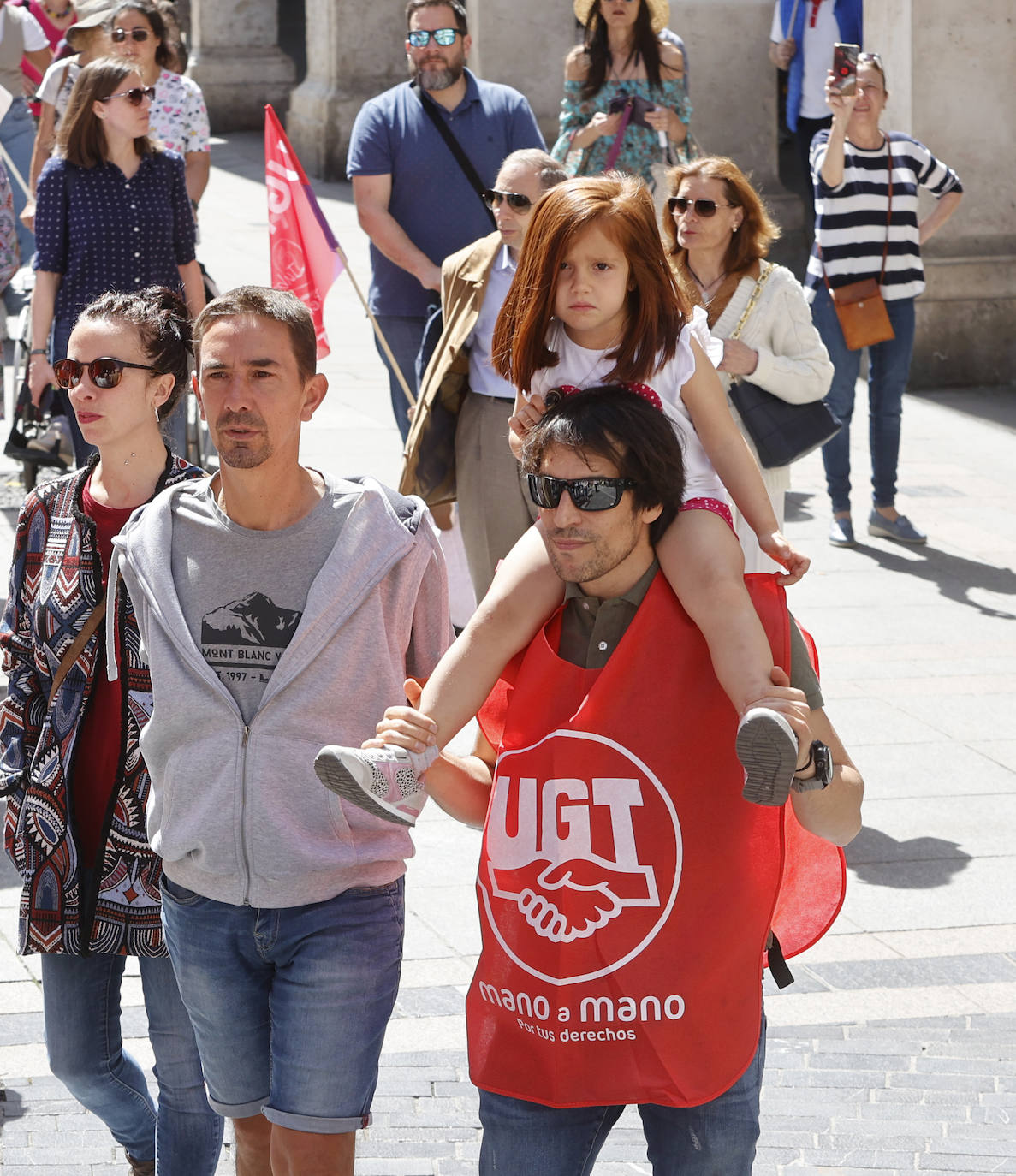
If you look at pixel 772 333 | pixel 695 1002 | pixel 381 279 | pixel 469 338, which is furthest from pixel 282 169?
pixel 695 1002

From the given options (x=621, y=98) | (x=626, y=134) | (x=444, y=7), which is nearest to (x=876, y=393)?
(x=626, y=134)

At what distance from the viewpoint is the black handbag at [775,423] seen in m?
5.69

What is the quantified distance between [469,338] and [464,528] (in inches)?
25.2

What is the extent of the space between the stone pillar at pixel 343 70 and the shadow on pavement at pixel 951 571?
41.1 feet

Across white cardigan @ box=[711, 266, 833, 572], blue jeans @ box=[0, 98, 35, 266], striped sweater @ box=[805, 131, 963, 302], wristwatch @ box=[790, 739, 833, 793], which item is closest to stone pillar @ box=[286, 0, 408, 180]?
blue jeans @ box=[0, 98, 35, 266]

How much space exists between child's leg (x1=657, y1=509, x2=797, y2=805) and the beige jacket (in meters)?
3.37

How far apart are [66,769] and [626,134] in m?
6.33

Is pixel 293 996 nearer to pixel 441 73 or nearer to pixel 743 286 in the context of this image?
pixel 743 286

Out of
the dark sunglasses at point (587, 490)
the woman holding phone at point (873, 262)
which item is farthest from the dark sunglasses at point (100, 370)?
the woman holding phone at point (873, 262)

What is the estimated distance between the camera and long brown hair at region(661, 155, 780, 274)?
18.9 ft

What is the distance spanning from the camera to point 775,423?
225 inches

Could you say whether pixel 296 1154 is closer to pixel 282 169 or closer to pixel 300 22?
pixel 282 169

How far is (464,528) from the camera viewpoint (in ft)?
20.7

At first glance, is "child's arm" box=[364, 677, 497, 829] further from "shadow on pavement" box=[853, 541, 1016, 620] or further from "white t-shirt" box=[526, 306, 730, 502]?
"shadow on pavement" box=[853, 541, 1016, 620]
